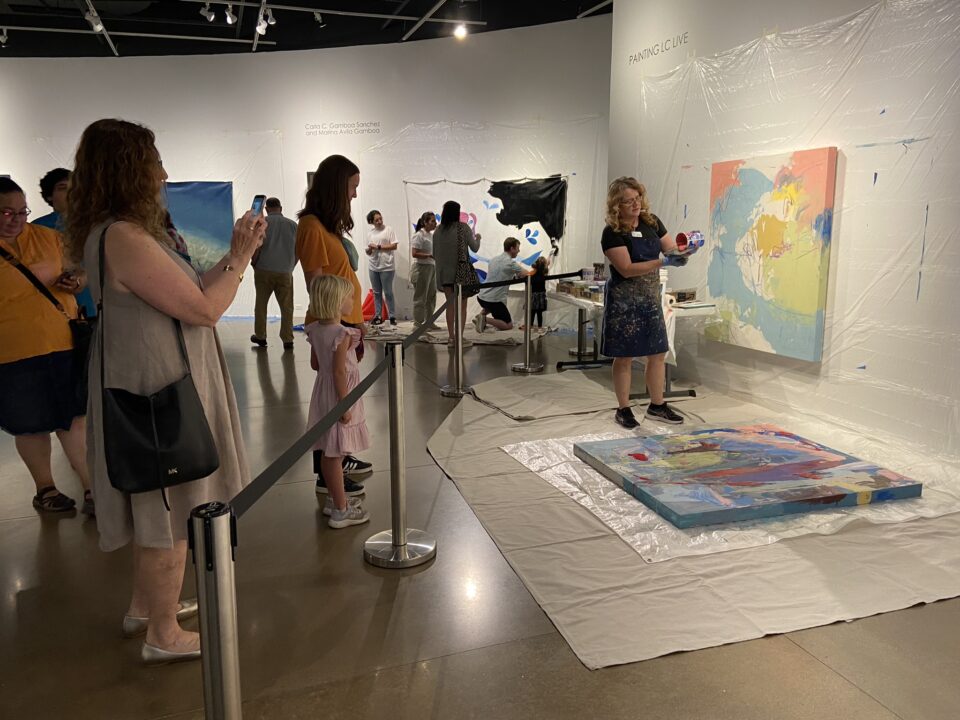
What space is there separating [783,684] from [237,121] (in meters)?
10.3

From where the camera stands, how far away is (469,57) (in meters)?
9.91

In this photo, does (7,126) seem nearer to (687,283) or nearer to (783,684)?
(687,283)

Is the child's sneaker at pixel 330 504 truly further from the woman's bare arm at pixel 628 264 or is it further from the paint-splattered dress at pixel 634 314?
the woman's bare arm at pixel 628 264

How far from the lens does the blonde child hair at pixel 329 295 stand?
3.15 meters

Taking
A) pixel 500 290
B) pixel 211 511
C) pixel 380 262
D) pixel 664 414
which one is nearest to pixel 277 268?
pixel 380 262

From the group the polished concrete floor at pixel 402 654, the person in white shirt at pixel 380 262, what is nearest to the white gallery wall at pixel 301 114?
the person in white shirt at pixel 380 262

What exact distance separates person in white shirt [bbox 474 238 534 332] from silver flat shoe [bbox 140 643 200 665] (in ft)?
22.0

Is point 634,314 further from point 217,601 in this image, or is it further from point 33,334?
point 217,601

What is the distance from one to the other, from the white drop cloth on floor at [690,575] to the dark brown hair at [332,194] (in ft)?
4.73

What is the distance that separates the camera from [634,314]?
4711 mm

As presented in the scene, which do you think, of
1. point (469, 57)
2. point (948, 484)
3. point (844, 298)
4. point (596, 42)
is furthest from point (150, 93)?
point (948, 484)

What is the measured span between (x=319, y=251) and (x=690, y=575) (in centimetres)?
209

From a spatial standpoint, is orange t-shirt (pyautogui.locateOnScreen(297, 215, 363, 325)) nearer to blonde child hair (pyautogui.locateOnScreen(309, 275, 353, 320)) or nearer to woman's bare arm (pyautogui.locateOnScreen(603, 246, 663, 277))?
blonde child hair (pyautogui.locateOnScreen(309, 275, 353, 320))

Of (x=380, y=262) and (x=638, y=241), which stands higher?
(x=638, y=241)
